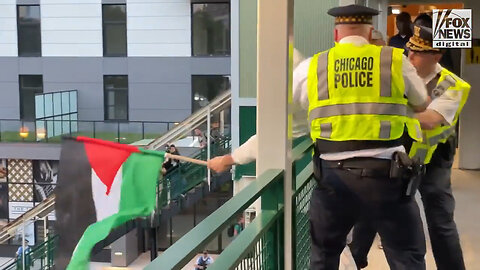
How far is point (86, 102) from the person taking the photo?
15828 mm

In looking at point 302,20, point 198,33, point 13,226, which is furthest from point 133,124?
point 302,20

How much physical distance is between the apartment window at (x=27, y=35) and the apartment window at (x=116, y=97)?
1678mm

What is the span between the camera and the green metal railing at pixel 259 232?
1.47 metres

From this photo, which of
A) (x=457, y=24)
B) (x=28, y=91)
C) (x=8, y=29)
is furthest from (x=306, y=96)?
(x=8, y=29)

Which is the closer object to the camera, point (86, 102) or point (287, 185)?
point (287, 185)

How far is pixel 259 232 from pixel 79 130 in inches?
543

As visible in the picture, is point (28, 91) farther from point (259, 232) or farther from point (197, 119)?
point (259, 232)

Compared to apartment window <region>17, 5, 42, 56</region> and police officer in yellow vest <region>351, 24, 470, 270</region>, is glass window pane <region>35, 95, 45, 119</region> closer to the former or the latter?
apartment window <region>17, 5, 42, 56</region>

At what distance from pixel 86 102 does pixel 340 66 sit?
14.0m

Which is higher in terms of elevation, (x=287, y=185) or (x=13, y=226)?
(x=287, y=185)

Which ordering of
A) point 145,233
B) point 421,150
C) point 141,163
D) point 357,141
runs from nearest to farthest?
point 141,163 < point 357,141 < point 421,150 < point 145,233

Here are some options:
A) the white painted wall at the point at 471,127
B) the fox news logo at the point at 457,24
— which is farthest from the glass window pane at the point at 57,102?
the fox news logo at the point at 457,24

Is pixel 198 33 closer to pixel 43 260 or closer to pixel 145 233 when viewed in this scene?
pixel 145 233

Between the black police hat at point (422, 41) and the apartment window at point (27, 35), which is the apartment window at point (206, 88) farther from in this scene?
the black police hat at point (422, 41)
